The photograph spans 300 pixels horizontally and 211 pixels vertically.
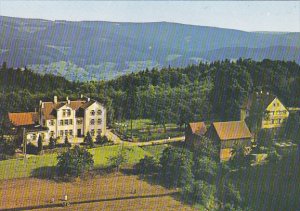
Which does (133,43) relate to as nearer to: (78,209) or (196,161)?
(196,161)

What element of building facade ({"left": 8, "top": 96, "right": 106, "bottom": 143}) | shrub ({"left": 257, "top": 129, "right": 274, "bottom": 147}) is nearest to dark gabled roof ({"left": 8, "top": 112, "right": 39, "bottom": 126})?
building facade ({"left": 8, "top": 96, "right": 106, "bottom": 143})

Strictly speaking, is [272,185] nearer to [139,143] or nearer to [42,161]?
[139,143]

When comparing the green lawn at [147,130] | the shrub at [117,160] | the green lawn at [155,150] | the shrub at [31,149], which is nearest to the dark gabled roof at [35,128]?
the shrub at [31,149]

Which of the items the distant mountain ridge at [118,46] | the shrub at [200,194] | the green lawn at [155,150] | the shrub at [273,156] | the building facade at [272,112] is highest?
the distant mountain ridge at [118,46]

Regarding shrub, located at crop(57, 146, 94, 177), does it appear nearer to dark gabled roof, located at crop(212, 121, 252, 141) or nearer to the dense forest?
dark gabled roof, located at crop(212, 121, 252, 141)

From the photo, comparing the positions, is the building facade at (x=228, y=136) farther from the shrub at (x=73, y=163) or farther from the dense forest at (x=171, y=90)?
the shrub at (x=73, y=163)

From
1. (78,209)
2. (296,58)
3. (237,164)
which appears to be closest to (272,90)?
(296,58)
